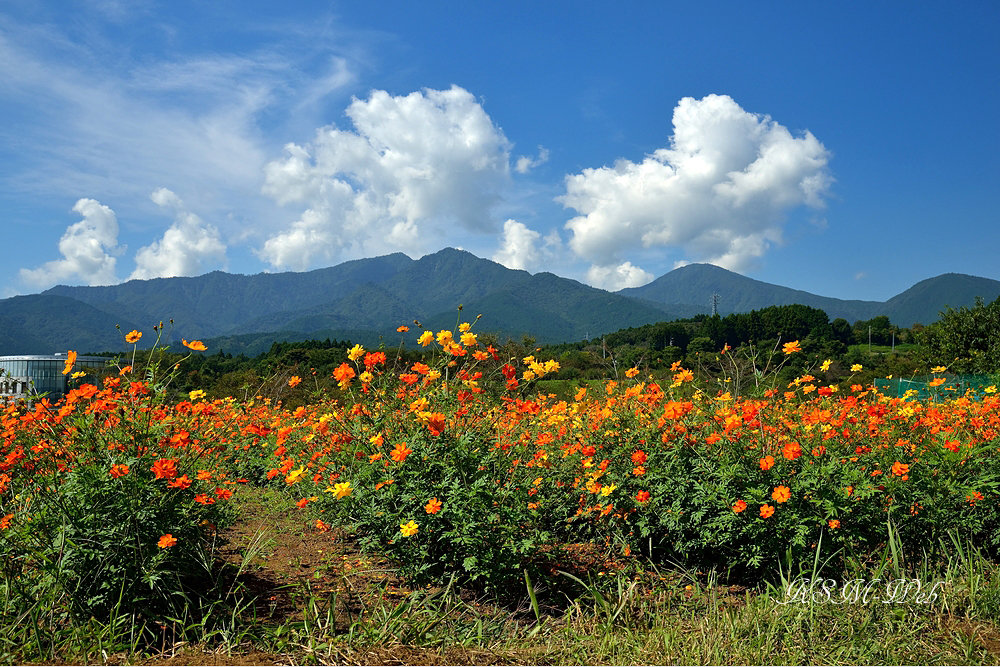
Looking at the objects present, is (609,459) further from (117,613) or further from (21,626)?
(21,626)

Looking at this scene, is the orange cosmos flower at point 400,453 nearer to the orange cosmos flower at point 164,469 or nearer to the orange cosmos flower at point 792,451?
the orange cosmos flower at point 164,469

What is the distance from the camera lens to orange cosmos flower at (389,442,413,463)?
8.76ft

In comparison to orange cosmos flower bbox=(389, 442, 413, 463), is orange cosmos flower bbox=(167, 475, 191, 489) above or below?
below

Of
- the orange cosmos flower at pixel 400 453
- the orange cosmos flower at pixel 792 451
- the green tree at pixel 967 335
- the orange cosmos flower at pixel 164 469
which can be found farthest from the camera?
the green tree at pixel 967 335

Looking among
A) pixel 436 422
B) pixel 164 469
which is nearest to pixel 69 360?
pixel 164 469

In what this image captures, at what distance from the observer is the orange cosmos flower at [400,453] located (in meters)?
2.67

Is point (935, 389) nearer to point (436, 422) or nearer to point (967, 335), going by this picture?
point (436, 422)

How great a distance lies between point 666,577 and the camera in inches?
124

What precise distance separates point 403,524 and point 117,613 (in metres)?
1.17

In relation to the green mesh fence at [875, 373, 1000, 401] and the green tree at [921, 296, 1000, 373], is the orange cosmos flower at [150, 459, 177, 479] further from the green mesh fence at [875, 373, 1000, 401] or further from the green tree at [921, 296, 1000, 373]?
the green tree at [921, 296, 1000, 373]

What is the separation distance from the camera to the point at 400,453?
267 cm

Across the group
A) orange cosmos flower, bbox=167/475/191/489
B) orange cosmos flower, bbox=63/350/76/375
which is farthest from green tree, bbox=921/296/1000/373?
orange cosmos flower, bbox=63/350/76/375

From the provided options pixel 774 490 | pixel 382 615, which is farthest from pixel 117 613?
pixel 774 490

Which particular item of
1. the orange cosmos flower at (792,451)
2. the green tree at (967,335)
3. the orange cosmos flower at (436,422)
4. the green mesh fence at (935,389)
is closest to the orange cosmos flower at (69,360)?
the orange cosmos flower at (436,422)
